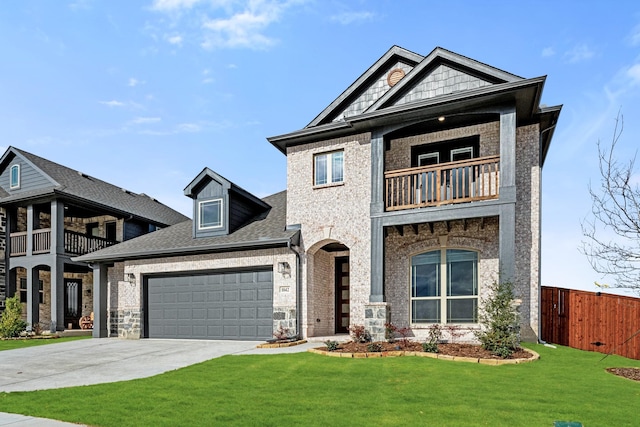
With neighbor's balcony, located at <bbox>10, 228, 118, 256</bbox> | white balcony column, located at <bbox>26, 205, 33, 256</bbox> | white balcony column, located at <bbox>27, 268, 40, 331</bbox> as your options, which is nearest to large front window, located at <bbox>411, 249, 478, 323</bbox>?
neighbor's balcony, located at <bbox>10, 228, 118, 256</bbox>

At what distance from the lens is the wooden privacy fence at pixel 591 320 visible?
12297mm

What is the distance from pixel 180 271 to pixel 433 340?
9.42 meters

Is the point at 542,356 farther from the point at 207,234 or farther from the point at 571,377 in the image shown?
the point at 207,234

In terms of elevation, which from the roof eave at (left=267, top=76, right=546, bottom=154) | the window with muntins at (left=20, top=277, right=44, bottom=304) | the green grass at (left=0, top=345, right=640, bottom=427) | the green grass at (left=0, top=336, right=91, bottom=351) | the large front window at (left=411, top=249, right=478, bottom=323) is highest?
the roof eave at (left=267, top=76, right=546, bottom=154)

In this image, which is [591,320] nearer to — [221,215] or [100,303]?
[221,215]

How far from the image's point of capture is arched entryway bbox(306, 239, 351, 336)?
14.9 metres

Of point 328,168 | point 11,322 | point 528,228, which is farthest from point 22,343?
point 528,228

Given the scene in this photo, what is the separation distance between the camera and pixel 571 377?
8414 mm

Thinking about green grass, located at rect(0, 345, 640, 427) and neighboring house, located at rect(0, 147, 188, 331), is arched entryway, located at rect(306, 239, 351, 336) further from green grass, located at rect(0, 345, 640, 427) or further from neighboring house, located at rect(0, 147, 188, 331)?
neighboring house, located at rect(0, 147, 188, 331)

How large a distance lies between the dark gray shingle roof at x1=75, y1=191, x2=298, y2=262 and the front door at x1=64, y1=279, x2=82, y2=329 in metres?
7.04

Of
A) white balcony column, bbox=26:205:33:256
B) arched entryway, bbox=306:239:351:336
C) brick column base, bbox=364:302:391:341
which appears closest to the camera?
brick column base, bbox=364:302:391:341

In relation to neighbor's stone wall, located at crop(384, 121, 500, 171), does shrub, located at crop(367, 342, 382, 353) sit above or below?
below

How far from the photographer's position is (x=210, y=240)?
16.5 metres

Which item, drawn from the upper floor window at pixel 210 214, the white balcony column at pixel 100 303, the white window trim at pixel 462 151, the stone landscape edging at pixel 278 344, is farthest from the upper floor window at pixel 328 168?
the white balcony column at pixel 100 303
